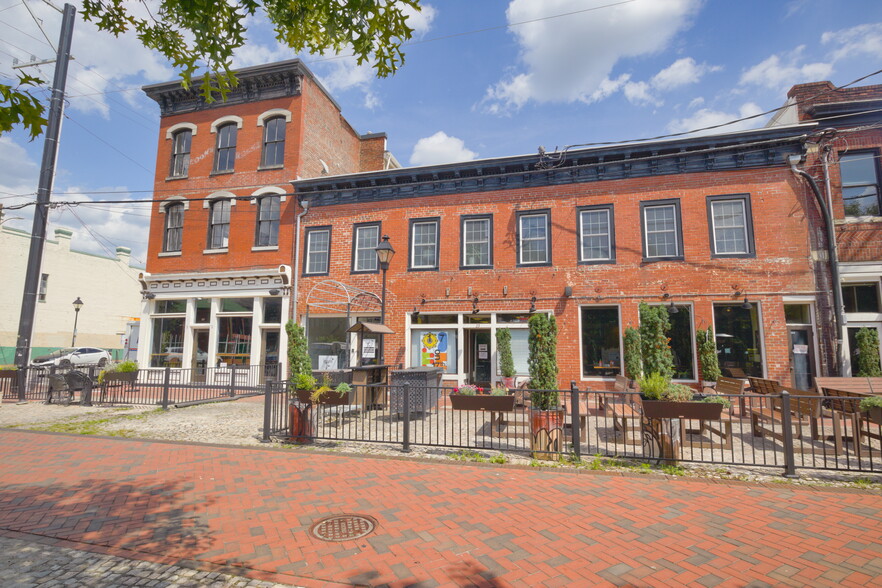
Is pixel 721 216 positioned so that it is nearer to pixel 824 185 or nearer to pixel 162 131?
pixel 824 185

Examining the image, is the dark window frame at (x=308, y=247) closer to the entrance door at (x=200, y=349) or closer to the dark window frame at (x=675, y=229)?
the entrance door at (x=200, y=349)

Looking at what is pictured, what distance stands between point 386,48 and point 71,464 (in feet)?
25.1

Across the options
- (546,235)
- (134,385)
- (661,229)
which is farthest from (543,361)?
(134,385)

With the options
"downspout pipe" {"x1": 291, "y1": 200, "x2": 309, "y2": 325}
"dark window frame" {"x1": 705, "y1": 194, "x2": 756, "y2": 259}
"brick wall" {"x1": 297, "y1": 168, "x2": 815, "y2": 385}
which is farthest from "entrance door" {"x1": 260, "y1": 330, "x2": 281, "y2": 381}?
"dark window frame" {"x1": 705, "y1": 194, "x2": 756, "y2": 259}

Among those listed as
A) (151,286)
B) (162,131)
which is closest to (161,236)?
(151,286)

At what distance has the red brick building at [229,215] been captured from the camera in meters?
17.1

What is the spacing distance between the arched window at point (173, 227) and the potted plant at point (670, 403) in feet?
61.3

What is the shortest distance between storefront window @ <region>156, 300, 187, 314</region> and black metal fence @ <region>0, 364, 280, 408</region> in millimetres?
2488

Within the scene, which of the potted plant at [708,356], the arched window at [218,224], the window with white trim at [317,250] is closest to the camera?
the potted plant at [708,356]

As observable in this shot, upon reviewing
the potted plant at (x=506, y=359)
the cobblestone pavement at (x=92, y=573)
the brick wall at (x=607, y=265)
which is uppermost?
the brick wall at (x=607, y=265)

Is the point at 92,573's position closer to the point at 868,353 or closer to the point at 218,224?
the point at 868,353

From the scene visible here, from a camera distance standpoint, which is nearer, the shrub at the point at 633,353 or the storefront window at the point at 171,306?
the shrub at the point at 633,353

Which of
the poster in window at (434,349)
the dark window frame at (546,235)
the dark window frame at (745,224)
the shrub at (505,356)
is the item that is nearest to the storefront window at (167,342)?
the poster in window at (434,349)

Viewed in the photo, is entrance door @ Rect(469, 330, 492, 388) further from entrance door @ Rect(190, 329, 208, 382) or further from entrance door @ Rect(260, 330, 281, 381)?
entrance door @ Rect(190, 329, 208, 382)
